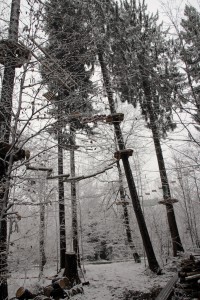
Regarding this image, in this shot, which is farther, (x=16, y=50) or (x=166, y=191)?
(x=166, y=191)

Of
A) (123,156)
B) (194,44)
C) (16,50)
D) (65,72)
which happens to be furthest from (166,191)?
(16,50)

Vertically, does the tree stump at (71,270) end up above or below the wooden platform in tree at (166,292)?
above

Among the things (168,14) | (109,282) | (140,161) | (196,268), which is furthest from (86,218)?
(168,14)

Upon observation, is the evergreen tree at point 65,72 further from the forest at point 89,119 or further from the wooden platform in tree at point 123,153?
the wooden platform in tree at point 123,153

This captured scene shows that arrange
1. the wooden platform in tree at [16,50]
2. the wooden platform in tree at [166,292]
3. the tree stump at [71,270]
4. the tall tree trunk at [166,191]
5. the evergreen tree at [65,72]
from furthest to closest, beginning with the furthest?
the tall tree trunk at [166,191] → the tree stump at [71,270] → the wooden platform in tree at [166,292] → the evergreen tree at [65,72] → the wooden platform in tree at [16,50]

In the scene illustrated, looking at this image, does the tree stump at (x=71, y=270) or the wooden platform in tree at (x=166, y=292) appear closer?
the wooden platform in tree at (x=166, y=292)

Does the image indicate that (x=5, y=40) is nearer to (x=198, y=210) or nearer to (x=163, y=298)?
(x=163, y=298)

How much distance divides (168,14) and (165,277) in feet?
30.3

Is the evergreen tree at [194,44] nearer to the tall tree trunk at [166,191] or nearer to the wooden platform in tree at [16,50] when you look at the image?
the wooden platform in tree at [16,50]

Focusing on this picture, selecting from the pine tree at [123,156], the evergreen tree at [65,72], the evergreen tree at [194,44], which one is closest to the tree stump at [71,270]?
the pine tree at [123,156]

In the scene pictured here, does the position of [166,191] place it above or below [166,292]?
above

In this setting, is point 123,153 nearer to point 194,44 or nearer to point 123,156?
point 123,156

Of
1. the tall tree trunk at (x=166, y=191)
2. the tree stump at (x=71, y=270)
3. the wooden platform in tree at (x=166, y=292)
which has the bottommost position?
the wooden platform in tree at (x=166, y=292)

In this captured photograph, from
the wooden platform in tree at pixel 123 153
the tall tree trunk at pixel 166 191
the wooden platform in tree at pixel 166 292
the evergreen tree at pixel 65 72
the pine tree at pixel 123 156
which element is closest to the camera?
the evergreen tree at pixel 65 72
